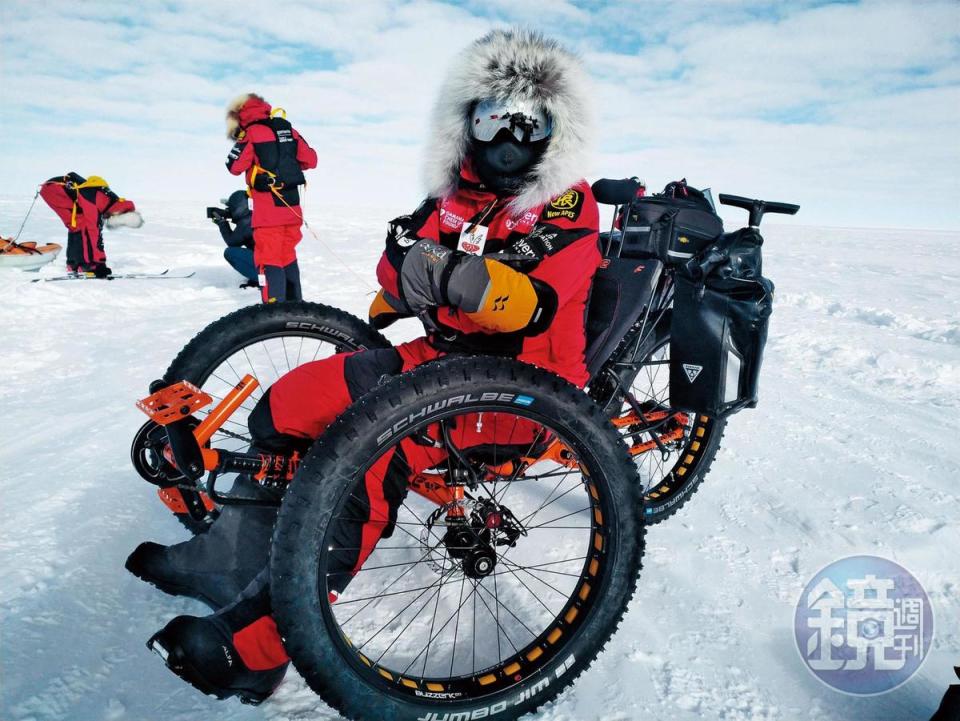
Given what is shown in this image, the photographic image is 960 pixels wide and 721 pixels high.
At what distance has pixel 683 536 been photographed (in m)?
2.69

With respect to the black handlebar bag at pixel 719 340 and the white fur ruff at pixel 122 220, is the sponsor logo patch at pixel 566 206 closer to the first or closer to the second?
the black handlebar bag at pixel 719 340

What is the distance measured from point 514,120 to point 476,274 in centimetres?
73

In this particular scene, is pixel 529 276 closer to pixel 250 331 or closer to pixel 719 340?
pixel 719 340

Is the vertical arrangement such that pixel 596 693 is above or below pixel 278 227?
below

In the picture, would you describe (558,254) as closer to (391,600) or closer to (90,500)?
(391,600)

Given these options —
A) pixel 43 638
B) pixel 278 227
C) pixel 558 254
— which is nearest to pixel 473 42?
pixel 558 254

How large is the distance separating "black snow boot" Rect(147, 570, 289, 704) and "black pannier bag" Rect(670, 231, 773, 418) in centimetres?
172

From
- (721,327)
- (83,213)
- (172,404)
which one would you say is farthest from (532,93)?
(83,213)

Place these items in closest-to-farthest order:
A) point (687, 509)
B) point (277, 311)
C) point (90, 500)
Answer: point (277, 311)
point (90, 500)
point (687, 509)

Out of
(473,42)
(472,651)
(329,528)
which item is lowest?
(472,651)

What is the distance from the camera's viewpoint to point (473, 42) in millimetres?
2215

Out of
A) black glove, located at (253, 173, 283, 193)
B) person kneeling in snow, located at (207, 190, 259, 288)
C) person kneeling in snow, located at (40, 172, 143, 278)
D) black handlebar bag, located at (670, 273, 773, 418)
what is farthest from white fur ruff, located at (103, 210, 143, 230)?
black handlebar bag, located at (670, 273, 773, 418)

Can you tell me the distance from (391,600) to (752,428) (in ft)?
9.45

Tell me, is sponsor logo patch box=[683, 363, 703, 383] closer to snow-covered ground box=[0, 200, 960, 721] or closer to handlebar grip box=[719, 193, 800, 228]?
handlebar grip box=[719, 193, 800, 228]
